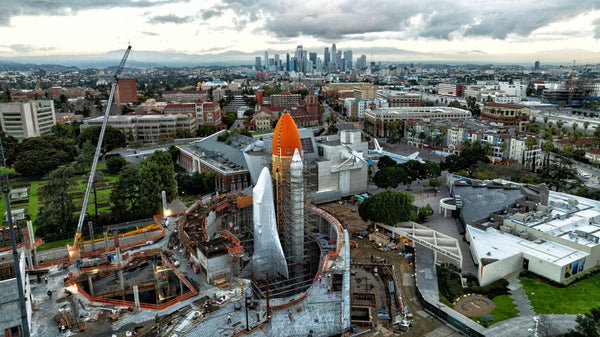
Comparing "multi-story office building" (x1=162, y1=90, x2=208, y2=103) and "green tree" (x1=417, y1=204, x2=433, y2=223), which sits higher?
"multi-story office building" (x1=162, y1=90, x2=208, y2=103)

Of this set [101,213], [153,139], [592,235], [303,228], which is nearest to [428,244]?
[303,228]

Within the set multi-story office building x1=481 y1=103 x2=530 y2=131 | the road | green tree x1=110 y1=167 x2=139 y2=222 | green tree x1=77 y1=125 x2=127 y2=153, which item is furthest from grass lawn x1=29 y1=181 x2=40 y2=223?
multi-story office building x1=481 y1=103 x2=530 y2=131

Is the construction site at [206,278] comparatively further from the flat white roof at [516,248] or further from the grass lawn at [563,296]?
the grass lawn at [563,296]

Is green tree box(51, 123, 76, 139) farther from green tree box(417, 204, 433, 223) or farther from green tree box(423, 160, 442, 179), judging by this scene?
green tree box(417, 204, 433, 223)

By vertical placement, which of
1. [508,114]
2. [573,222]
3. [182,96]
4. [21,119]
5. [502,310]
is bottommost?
[502,310]

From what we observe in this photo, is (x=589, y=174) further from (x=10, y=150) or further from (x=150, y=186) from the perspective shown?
(x=10, y=150)

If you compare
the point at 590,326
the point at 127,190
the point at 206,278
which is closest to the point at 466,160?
the point at 590,326
